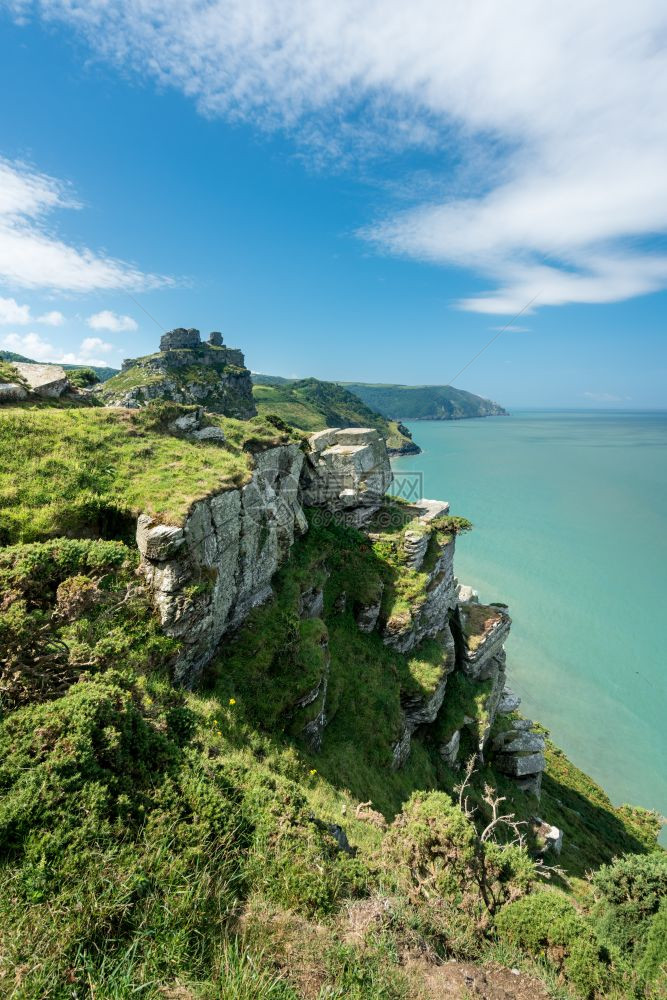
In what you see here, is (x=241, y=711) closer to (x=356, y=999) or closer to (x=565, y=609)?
(x=356, y=999)

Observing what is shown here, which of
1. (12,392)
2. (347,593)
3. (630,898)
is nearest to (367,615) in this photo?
(347,593)

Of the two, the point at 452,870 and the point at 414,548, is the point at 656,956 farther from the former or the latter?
the point at 414,548

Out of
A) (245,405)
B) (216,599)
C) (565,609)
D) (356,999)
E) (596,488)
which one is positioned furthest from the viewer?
(596,488)

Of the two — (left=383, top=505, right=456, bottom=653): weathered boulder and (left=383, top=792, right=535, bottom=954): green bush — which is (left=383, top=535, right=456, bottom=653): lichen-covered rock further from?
(left=383, top=792, right=535, bottom=954): green bush

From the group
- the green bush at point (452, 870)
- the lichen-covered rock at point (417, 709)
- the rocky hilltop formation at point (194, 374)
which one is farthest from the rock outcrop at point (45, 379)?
the rocky hilltop formation at point (194, 374)

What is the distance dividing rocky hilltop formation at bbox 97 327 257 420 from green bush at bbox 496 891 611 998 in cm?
10441

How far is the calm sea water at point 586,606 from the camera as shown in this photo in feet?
148

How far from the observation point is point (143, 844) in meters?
6.77

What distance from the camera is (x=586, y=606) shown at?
→ 223 ft

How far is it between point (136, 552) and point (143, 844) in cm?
802

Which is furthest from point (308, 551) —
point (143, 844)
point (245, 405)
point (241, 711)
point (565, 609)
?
point (245, 405)

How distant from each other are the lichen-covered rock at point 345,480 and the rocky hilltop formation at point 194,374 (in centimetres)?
8458

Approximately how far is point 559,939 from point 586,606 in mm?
69941

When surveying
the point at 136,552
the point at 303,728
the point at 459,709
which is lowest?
the point at 459,709
